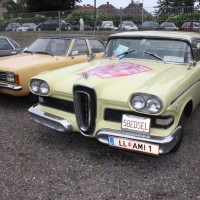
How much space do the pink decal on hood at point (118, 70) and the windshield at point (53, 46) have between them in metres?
2.41

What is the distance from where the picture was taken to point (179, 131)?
3.46 meters

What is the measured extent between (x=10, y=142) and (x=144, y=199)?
2.26m

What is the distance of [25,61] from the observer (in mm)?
6059

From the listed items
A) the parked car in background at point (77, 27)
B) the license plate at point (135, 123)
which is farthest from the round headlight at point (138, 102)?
the parked car in background at point (77, 27)

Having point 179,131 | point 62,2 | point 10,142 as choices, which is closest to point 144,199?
point 179,131

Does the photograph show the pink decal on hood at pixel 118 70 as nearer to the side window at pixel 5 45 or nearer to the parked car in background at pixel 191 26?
the side window at pixel 5 45

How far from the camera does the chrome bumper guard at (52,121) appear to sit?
3801 millimetres

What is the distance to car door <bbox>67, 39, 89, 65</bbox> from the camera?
21.4 feet

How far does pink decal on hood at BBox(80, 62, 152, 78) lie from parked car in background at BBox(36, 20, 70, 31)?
14.9 metres

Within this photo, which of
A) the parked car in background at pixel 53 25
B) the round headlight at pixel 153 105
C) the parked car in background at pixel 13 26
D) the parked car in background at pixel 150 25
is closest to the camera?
the round headlight at pixel 153 105

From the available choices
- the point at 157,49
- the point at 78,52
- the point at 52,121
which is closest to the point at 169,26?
the point at 78,52

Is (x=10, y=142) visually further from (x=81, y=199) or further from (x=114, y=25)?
(x=114, y=25)

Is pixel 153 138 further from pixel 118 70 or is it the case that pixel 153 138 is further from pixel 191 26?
pixel 191 26

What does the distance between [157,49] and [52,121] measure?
6.64 feet
